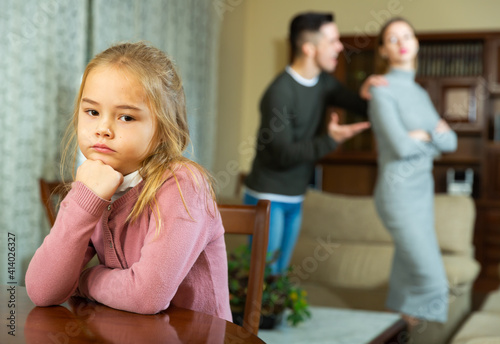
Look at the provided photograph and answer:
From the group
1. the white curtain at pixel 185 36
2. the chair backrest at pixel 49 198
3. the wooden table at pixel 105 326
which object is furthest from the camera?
the white curtain at pixel 185 36

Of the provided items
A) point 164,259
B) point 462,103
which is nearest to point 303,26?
point 164,259

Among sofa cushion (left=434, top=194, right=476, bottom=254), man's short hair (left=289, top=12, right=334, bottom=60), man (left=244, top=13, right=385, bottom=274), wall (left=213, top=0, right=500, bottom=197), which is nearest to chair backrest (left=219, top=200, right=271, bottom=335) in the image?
man (left=244, top=13, right=385, bottom=274)

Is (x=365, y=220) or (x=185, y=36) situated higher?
(x=185, y=36)

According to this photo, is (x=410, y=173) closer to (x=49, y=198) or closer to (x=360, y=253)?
(x=360, y=253)

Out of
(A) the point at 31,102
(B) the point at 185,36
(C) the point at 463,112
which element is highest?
(B) the point at 185,36

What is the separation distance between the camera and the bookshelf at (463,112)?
15.0 ft

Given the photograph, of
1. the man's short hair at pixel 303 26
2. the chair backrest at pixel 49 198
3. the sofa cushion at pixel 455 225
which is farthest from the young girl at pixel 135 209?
the sofa cushion at pixel 455 225

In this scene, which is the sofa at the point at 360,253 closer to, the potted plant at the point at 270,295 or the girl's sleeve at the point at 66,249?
the potted plant at the point at 270,295

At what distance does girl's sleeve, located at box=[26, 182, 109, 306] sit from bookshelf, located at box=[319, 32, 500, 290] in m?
4.07

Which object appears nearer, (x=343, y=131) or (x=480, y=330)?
(x=480, y=330)

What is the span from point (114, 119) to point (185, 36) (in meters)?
3.48

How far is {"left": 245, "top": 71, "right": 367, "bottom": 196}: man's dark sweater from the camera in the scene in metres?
2.27

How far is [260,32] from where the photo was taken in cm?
533

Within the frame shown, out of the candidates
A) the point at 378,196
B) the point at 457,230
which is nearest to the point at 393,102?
the point at 378,196
